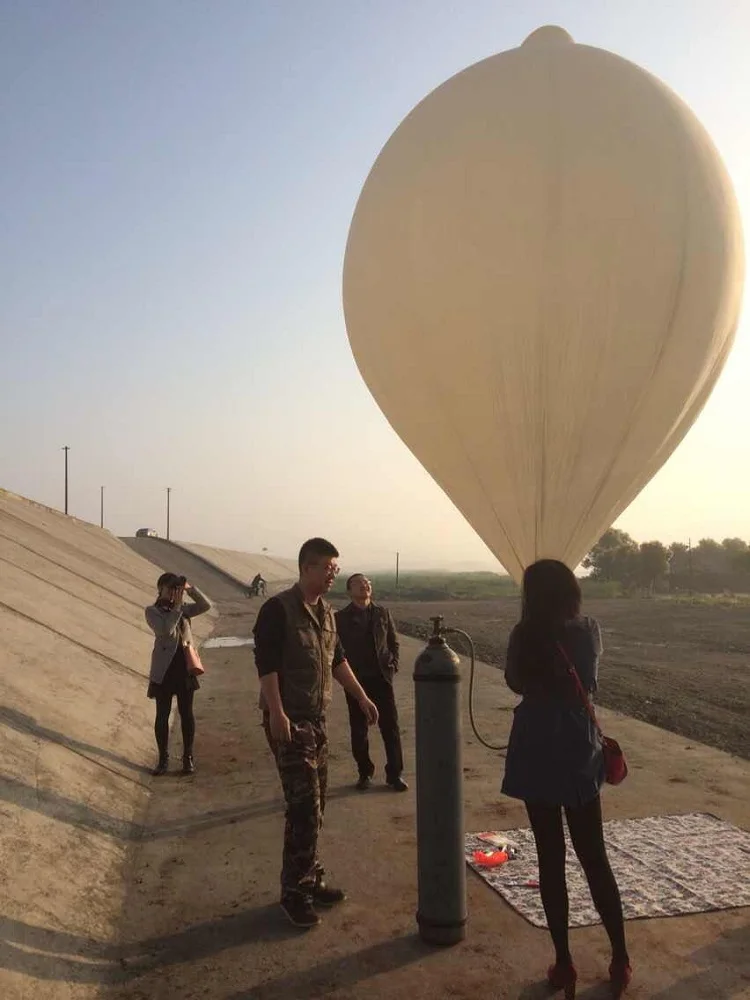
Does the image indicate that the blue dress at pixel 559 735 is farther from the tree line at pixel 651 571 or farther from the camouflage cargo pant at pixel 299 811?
the tree line at pixel 651 571

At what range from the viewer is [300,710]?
418 centimetres

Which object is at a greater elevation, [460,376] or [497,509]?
[460,376]

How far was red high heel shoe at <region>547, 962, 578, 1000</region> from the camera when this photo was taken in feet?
11.0

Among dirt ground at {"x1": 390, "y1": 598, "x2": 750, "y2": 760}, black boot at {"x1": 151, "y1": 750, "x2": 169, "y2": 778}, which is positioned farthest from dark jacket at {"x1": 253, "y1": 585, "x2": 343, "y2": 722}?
dirt ground at {"x1": 390, "y1": 598, "x2": 750, "y2": 760}

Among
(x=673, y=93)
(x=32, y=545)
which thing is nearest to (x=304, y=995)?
(x=673, y=93)

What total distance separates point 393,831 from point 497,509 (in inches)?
91.6

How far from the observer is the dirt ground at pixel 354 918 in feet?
11.4

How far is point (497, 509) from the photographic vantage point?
5344 millimetres

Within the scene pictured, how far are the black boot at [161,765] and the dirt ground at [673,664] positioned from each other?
5.36 metres

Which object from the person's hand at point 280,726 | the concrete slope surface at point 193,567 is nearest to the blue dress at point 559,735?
the person's hand at point 280,726

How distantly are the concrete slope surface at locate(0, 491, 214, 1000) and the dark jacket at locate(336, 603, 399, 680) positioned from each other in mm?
1944

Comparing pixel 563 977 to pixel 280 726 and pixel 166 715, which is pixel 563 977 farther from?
pixel 166 715

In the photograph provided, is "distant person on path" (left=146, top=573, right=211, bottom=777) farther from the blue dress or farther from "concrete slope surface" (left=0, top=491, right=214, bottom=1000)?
the blue dress

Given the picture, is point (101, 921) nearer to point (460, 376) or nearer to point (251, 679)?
point (460, 376)
